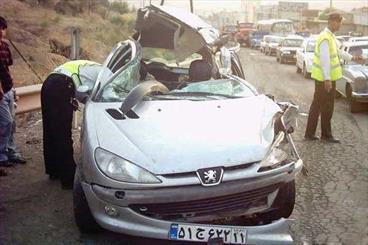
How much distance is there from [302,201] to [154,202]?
6.74 ft

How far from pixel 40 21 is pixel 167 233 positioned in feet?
80.8

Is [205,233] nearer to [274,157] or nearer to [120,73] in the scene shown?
[274,157]

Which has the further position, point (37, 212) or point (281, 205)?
point (37, 212)

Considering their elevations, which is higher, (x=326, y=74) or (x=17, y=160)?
(x=326, y=74)

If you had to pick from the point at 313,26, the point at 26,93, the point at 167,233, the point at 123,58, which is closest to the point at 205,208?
the point at 167,233

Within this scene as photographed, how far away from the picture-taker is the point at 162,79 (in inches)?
250

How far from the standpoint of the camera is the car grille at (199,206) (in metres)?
3.30

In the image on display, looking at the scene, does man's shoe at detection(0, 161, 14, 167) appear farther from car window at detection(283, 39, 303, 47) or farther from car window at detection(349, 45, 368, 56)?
car window at detection(283, 39, 303, 47)

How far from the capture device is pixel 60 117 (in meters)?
5.09

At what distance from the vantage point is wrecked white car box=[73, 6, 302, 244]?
10.7 feet

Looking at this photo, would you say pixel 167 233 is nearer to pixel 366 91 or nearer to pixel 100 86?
pixel 100 86

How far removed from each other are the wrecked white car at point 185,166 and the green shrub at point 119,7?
52.3m

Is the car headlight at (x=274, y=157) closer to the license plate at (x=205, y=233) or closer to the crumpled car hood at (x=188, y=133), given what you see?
the crumpled car hood at (x=188, y=133)

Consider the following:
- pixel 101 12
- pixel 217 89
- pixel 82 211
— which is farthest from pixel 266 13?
pixel 82 211
